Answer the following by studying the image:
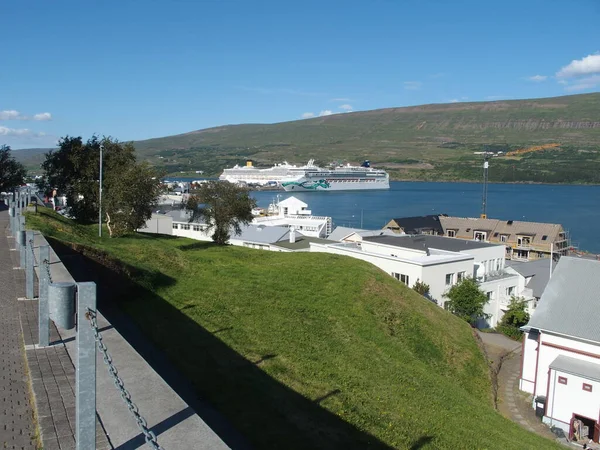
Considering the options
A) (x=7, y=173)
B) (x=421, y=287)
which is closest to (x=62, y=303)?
(x=421, y=287)

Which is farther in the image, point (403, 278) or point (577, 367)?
point (403, 278)

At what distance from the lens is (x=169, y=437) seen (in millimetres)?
3275

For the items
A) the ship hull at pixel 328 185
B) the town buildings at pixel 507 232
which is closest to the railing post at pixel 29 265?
the town buildings at pixel 507 232

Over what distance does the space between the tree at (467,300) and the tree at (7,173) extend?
21551mm

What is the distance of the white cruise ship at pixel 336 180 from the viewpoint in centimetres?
13212

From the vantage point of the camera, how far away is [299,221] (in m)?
48.7

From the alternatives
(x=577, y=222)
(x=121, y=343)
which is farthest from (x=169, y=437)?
(x=577, y=222)

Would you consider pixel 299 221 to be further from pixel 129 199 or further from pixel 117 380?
pixel 117 380

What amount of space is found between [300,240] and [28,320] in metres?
26.6

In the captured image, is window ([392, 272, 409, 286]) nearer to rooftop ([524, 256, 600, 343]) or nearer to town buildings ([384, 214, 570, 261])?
rooftop ([524, 256, 600, 343])

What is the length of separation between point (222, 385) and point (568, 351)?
1095 cm

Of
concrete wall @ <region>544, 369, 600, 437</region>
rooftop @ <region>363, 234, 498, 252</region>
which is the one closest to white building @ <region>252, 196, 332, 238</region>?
rooftop @ <region>363, 234, 498, 252</region>

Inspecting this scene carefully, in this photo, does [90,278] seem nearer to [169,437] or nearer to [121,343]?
[121,343]

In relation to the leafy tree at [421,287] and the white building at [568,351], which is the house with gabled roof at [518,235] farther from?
the white building at [568,351]
